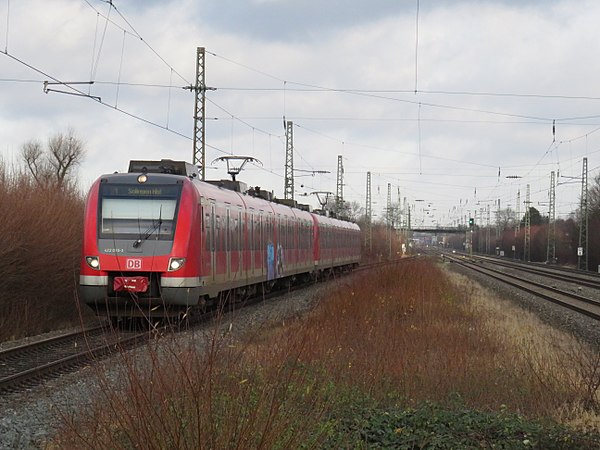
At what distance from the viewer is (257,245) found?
22.6 m

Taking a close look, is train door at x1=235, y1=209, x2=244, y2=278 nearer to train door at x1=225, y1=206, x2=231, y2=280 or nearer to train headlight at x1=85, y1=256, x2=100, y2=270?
train door at x1=225, y1=206, x2=231, y2=280

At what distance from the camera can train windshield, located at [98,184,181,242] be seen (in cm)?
1519

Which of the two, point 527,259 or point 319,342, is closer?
Result: point 319,342

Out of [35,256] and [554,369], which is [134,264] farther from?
[554,369]

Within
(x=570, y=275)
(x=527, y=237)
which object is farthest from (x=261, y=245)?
(x=527, y=237)

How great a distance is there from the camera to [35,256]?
17.2 meters

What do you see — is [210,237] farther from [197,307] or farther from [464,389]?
[464,389]

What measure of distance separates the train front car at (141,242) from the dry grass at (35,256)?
3.16 feet

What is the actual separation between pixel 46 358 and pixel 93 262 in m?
3.49

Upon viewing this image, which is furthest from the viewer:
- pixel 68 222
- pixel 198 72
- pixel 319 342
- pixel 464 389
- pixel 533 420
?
pixel 198 72

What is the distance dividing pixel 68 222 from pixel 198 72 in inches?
516

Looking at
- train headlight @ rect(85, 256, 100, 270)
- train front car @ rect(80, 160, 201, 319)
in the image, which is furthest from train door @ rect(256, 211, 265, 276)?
train headlight @ rect(85, 256, 100, 270)

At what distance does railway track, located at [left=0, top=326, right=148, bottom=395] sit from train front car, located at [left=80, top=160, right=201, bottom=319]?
980 mm

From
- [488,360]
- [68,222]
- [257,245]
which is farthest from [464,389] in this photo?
[257,245]
